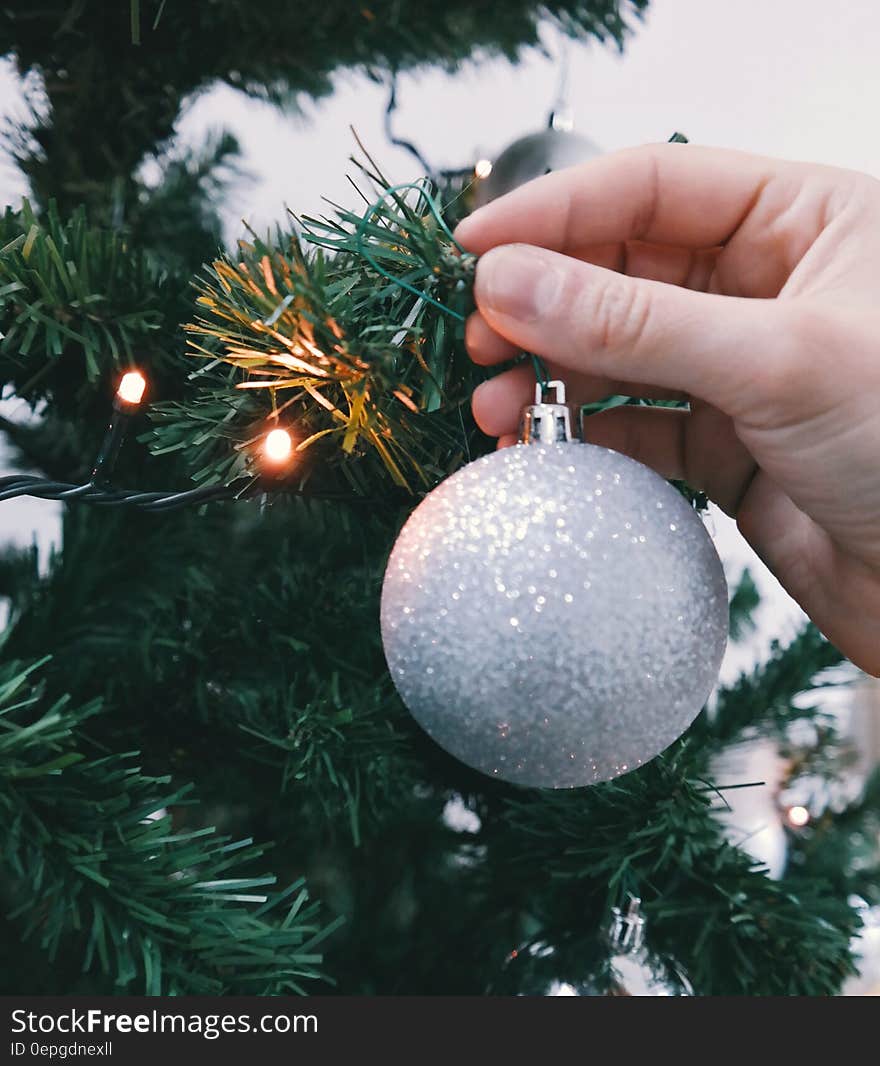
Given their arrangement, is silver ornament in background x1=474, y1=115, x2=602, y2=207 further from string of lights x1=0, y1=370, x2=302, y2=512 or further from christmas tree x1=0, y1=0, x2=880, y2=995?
string of lights x1=0, y1=370, x2=302, y2=512

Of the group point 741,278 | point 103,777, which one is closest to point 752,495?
point 741,278

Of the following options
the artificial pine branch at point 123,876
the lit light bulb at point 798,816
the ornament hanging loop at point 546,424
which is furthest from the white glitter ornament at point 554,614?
the lit light bulb at point 798,816

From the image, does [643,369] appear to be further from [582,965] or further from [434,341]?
[582,965]

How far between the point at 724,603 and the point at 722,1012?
0.22m

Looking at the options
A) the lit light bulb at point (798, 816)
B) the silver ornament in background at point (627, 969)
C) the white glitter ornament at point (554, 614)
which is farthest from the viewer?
the lit light bulb at point (798, 816)

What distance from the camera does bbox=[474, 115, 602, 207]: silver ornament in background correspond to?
0.46m

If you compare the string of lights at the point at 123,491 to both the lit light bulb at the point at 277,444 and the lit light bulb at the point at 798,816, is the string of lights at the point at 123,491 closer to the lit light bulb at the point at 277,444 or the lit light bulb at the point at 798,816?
the lit light bulb at the point at 277,444

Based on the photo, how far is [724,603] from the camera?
321 mm

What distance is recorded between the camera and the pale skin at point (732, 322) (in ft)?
1.10

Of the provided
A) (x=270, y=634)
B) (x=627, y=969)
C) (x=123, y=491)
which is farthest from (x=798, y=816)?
(x=123, y=491)

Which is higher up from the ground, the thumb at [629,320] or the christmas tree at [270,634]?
the thumb at [629,320]

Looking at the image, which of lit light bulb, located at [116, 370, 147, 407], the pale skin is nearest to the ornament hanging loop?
the pale skin

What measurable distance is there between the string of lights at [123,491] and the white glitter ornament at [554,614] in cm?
8

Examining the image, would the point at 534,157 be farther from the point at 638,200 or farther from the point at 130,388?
the point at 130,388
